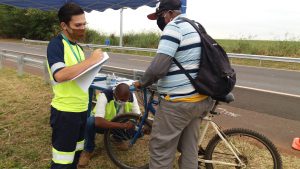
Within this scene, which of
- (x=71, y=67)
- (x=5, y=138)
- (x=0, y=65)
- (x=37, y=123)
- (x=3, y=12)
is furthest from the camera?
(x=3, y=12)

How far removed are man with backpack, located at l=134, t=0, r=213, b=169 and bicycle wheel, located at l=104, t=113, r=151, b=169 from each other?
0.81 m

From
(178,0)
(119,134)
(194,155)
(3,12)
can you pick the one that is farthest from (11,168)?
(3,12)

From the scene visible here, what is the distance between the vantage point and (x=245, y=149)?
11.9ft

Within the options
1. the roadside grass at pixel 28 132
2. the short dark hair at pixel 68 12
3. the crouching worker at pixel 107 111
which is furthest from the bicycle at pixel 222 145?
the short dark hair at pixel 68 12

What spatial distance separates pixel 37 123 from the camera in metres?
5.65

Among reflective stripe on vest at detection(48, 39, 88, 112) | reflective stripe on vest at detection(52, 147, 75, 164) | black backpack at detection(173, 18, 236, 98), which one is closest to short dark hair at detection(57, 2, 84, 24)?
reflective stripe on vest at detection(48, 39, 88, 112)

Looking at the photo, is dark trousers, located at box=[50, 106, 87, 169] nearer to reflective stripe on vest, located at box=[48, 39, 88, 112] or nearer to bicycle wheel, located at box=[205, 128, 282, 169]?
reflective stripe on vest, located at box=[48, 39, 88, 112]

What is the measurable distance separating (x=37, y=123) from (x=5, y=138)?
0.73 meters

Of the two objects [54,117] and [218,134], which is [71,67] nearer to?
[54,117]

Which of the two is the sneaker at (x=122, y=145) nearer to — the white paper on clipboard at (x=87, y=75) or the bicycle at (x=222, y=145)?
the bicycle at (x=222, y=145)

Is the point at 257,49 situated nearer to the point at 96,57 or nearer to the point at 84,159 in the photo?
the point at 84,159

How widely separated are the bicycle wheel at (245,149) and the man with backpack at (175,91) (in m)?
0.44

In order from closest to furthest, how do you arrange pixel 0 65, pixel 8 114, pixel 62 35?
pixel 62 35 < pixel 8 114 < pixel 0 65

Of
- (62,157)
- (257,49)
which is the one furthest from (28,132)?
(257,49)
